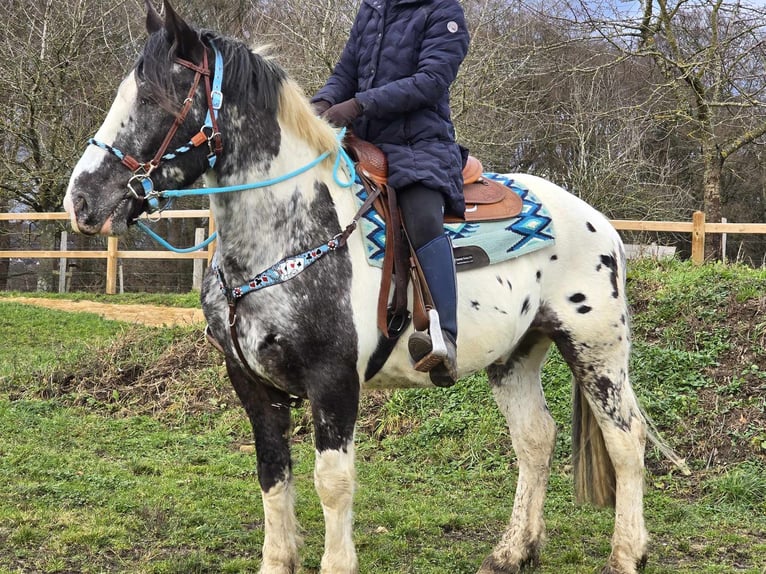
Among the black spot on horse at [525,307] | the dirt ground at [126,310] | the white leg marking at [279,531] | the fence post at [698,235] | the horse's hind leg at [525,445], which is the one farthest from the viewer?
the dirt ground at [126,310]

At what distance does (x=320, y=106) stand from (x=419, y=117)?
480mm

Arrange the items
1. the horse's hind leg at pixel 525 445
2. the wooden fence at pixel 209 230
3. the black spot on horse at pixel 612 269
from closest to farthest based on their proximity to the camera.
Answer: the horse's hind leg at pixel 525 445, the black spot on horse at pixel 612 269, the wooden fence at pixel 209 230

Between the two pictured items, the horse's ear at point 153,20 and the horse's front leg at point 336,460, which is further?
the horse's front leg at point 336,460

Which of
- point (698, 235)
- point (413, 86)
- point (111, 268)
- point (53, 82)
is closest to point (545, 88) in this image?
point (698, 235)

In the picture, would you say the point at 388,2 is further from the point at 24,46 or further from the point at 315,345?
the point at 24,46

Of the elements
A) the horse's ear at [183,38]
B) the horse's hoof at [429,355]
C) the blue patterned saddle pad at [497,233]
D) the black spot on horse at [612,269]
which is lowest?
the horse's hoof at [429,355]

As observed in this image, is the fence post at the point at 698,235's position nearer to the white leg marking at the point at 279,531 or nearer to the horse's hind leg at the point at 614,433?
the horse's hind leg at the point at 614,433

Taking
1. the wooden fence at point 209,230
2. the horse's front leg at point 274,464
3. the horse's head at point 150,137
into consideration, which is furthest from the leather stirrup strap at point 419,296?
the wooden fence at point 209,230

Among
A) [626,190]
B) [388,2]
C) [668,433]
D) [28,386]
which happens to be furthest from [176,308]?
[626,190]

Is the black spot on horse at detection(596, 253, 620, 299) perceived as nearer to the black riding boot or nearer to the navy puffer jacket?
the navy puffer jacket

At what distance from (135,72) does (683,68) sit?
12653 millimetres

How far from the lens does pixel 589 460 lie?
4.20 metres

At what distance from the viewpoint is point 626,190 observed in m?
18.5

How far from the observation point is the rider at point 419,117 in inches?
129
